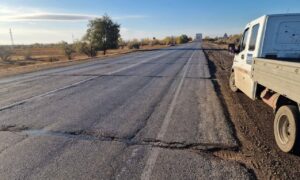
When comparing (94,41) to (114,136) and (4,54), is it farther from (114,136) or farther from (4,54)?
(114,136)

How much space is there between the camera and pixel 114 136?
516 centimetres

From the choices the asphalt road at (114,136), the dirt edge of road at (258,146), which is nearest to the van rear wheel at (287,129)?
the dirt edge of road at (258,146)

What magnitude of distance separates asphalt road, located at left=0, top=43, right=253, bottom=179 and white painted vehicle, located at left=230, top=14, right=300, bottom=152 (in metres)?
0.92

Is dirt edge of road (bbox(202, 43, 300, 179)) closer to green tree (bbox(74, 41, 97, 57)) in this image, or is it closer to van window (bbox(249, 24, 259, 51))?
van window (bbox(249, 24, 259, 51))

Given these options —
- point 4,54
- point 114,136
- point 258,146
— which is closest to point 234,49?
point 258,146

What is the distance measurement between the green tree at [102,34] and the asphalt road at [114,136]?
4648cm

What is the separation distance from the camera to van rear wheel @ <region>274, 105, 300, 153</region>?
4352 mm

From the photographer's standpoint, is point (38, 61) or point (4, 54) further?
point (4, 54)

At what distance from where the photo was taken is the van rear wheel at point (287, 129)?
435 centimetres

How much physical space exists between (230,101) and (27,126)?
5.54 m

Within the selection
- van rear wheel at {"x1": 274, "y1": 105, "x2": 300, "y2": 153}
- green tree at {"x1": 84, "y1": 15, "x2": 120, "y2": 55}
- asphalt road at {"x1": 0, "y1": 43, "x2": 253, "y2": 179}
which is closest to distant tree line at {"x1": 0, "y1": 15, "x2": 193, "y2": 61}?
green tree at {"x1": 84, "y1": 15, "x2": 120, "y2": 55}

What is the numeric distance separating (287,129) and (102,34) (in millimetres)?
53500

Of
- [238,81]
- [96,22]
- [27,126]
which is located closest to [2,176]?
[27,126]

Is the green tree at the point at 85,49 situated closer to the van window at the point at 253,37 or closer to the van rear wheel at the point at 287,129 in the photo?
the van window at the point at 253,37
